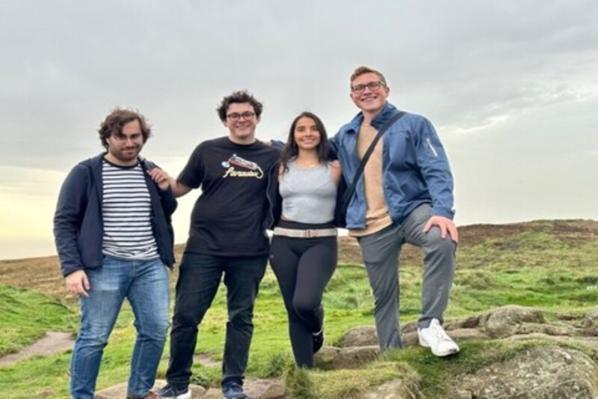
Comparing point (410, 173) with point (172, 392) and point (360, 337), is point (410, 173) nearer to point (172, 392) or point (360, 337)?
point (172, 392)

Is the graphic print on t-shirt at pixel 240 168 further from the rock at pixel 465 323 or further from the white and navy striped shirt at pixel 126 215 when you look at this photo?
the rock at pixel 465 323

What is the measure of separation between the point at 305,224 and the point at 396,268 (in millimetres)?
1114

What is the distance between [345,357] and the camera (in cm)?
927

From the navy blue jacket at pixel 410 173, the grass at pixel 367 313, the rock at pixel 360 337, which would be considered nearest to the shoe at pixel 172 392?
the grass at pixel 367 313

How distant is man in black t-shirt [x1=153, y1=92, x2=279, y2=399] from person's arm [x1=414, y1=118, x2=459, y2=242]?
1.72 meters

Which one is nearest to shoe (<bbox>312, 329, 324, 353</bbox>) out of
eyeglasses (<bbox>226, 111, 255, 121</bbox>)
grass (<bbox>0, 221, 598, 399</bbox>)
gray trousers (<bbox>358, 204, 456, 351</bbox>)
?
grass (<bbox>0, 221, 598, 399</bbox>)

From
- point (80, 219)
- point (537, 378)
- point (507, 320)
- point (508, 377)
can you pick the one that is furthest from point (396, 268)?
point (507, 320)

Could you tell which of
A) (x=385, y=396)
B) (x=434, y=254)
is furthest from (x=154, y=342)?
(x=434, y=254)

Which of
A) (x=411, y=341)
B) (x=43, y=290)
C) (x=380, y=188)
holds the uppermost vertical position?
(x=380, y=188)

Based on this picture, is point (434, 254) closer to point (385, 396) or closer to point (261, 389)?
point (385, 396)

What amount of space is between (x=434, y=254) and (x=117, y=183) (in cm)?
337

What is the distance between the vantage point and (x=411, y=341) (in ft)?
28.1

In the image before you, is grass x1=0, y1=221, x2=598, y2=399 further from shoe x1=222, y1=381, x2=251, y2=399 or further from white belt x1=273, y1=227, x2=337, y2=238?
white belt x1=273, y1=227, x2=337, y2=238

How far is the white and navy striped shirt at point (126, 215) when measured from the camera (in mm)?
7312
